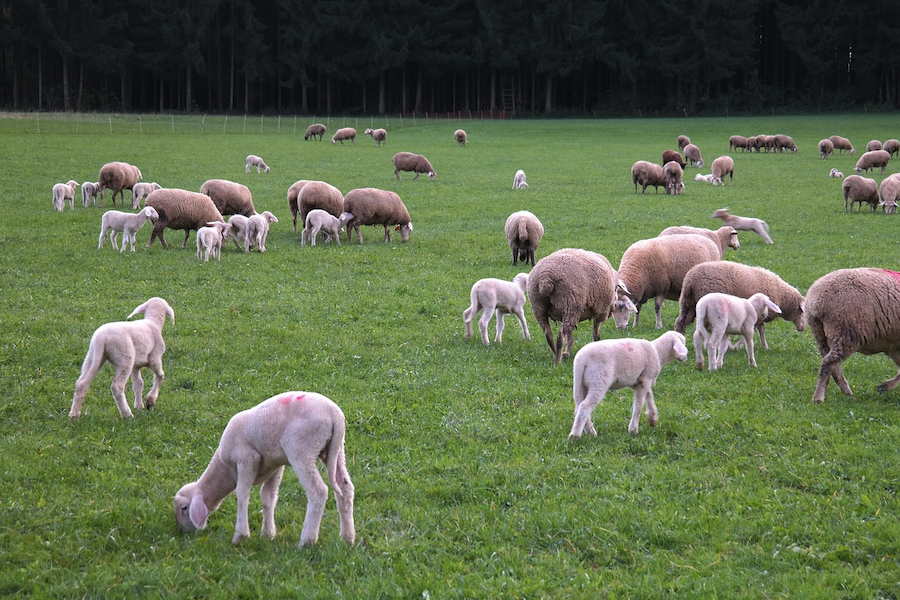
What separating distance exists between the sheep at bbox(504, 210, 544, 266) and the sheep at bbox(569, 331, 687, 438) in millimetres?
9048

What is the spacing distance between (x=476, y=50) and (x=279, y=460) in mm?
75345

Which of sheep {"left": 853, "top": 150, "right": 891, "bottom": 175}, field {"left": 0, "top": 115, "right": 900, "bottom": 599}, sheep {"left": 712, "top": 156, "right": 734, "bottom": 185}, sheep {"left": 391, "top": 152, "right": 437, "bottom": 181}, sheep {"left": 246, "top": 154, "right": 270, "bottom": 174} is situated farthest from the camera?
sheep {"left": 853, "top": 150, "right": 891, "bottom": 175}

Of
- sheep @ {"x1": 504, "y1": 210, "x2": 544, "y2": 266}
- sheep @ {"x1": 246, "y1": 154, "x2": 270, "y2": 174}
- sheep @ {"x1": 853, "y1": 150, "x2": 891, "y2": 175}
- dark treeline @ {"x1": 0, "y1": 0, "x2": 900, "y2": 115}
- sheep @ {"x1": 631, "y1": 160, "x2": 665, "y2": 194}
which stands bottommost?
sheep @ {"x1": 504, "y1": 210, "x2": 544, "y2": 266}

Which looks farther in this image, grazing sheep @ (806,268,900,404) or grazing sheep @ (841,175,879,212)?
grazing sheep @ (841,175,879,212)

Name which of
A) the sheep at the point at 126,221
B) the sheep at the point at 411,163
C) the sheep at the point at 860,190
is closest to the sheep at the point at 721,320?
the sheep at the point at 126,221

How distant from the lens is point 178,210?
18406 mm

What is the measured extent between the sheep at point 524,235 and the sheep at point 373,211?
3.76 metres

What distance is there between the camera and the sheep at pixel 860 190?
2523 centimetres

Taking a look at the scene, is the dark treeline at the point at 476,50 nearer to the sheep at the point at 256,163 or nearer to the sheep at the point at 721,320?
the sheep at the point at 256,163

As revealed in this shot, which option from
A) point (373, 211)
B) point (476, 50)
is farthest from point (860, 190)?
point (476, 50)

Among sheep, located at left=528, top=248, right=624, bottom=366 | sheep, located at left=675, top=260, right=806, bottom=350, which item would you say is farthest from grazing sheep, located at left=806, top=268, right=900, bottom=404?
sheep, located at left=528, top=248, right=624, bottom=366

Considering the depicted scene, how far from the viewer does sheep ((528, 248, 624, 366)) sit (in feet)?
34.9

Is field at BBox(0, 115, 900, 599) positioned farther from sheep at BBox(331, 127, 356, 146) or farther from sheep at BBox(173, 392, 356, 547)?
sheep at BBox(331, 127, 356, 146)

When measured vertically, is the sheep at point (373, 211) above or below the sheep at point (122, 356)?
above
